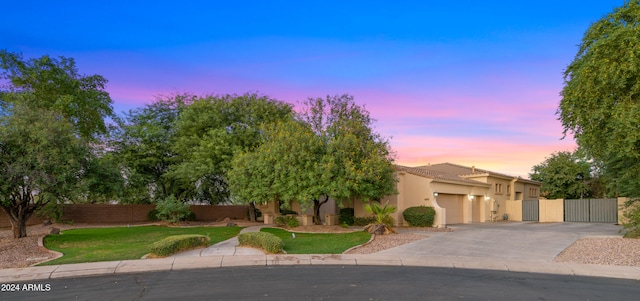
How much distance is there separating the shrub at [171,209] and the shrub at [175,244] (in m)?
11.8

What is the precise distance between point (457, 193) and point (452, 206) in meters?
0.95

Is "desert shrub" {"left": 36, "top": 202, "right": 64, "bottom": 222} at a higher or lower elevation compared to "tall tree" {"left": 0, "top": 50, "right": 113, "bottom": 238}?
lower

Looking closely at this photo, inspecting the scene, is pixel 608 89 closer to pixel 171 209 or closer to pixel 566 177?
pixel 171 209

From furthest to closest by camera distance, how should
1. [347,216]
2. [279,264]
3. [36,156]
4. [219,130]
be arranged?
1. [219,130]
2. [347,216]
3. [36,156]
4. [279,264]

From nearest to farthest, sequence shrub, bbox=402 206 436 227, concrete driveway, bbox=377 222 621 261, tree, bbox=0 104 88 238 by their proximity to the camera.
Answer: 1. concrete driveway, bbox=377 222 621 261
2. tree, bbox=0 104 88 238
3. shrub, bbox=402 206 436 227

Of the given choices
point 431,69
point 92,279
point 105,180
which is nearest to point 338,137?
point 431,69

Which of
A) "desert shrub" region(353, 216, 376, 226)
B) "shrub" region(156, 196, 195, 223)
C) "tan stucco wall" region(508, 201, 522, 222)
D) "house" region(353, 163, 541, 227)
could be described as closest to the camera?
"desert shrub" region(353, 216, 376, 226)

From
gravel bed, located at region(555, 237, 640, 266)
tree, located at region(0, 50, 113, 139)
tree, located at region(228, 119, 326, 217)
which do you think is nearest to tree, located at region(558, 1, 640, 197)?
gravel bed, located at region(555, 237, 640, 266)

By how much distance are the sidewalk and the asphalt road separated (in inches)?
26.5

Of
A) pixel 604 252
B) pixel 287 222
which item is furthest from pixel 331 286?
pixel 287 222

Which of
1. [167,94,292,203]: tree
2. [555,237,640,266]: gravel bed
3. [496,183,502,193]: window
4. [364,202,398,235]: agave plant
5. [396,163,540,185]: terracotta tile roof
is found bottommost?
[555,237,640,266]: gravel bed

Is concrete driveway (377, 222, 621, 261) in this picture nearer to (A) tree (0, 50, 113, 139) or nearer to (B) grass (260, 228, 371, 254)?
(B) grass (260, 228, 371, 254)

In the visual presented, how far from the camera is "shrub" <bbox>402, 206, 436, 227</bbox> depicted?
23.0 meters

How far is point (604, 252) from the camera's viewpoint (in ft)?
45.0
